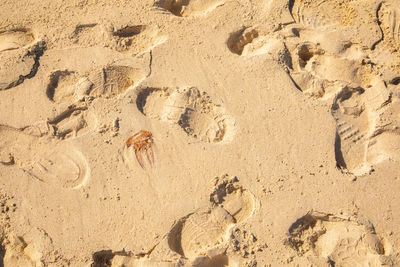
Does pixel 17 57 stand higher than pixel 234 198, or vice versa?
pixel 17 57

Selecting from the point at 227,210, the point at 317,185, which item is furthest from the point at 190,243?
the point at 317,185

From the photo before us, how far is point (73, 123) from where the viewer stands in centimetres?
199

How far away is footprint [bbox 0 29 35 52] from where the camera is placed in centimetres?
212

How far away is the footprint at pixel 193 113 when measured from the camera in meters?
2.00

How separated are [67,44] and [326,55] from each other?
1395mm

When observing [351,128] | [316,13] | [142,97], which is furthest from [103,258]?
[316,13]

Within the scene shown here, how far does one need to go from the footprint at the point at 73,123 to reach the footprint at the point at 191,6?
744 millimetres

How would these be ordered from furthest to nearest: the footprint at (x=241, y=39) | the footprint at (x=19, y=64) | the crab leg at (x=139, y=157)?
the footprint at (x=241, y=39) → the footprint at (x=19, y=64) → the crab leg at (x=139, y=157)

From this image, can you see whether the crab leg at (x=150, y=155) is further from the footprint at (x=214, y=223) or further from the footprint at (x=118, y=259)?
the footprint at (x=118, y=259)

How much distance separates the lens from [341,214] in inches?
74.9

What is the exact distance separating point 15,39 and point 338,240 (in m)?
1.96

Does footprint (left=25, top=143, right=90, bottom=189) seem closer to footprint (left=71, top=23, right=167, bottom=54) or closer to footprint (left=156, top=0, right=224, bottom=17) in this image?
footprint (left=71, top=23, right=167, bottom=54)

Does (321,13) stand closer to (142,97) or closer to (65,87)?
(142,97)

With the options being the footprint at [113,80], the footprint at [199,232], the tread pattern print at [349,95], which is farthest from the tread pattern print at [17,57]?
the tread pattern print at [349,95]
